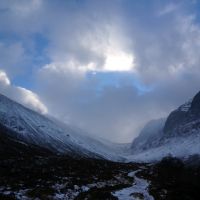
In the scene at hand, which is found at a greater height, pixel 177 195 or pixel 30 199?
pixel 177 195

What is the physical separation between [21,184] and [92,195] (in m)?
8.71

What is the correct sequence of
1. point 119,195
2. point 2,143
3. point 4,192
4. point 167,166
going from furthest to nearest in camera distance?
point 2,143, point 167,166, point 119,195, point 4,192

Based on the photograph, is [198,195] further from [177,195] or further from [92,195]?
[92,195]

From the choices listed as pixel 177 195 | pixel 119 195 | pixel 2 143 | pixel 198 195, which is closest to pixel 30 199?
pixel 119 195

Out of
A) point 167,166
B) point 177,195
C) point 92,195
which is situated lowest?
point 92,195

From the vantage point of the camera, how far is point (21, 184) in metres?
40.7

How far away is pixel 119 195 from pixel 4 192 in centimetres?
1171

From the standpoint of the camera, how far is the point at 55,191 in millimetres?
36844

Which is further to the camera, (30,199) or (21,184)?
(21,184)

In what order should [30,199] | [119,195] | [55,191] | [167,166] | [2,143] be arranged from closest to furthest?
[30,199], [55,191], [119,195], [167,166], [2,143]

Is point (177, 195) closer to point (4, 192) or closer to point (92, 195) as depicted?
point (92, 195)

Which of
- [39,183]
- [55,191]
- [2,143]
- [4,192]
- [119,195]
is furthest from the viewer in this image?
[2,143]

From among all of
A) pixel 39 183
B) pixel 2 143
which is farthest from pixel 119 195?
pixel 2 143

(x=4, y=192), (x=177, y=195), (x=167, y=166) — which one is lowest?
(x=4, y=192)
